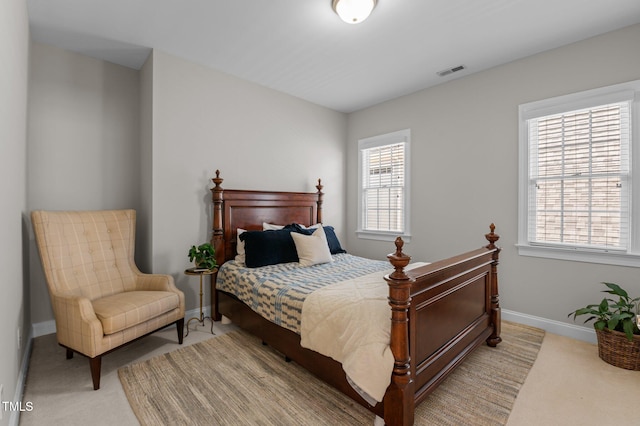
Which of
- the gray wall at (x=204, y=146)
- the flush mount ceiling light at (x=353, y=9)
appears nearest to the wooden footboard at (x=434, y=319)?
the flush mount ceiling light at (x=353, y=9)

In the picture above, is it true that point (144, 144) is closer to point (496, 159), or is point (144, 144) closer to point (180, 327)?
point (180, 327)

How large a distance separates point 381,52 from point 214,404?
10.8ft

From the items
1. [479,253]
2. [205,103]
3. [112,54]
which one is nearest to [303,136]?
[205,103]

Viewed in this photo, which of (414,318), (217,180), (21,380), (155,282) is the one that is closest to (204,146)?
(217,180)

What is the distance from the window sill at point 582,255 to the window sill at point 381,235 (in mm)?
1345

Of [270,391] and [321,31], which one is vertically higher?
[321,31]

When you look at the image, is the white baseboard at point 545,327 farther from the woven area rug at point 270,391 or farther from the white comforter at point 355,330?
the white comforter at point 355,330

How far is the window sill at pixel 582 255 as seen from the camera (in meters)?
2.62

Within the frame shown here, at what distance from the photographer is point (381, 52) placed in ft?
9.87

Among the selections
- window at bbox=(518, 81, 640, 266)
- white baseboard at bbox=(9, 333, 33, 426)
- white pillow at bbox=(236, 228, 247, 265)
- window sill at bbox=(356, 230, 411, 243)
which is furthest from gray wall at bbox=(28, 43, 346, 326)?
window at bbox=(518, 81, 640, 266)

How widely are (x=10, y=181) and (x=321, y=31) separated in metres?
2.49

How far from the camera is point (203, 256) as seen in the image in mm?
2963

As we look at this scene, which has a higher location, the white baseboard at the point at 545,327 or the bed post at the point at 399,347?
the bed post at the point at 399,347

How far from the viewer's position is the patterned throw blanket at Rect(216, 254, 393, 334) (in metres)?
2.27
